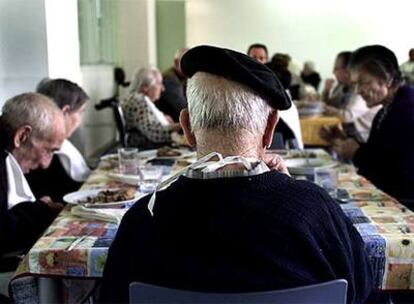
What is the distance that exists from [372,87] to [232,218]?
1.75 metres

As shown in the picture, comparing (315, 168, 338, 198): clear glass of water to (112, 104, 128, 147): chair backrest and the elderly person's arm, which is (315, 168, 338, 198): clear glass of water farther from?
(112, 104, 128, 147): chair backrest

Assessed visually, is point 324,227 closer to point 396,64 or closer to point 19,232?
point 19,232

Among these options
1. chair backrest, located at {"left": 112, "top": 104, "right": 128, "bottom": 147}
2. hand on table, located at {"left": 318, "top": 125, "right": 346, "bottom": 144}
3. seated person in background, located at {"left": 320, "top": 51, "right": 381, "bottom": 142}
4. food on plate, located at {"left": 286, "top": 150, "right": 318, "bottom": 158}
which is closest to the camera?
food on plate, located at {"left": 286, "top": 150, "right": 318, "bottom": 158}

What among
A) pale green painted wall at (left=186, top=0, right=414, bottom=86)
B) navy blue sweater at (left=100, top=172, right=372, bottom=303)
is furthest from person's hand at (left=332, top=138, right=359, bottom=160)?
pale green painted wall at (left=186, top=0, right=414, bottom=86)

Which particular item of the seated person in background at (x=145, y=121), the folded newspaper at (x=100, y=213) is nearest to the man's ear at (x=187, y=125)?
the folded newspaper at (x=100, y=213)

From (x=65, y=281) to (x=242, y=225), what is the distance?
74 cm

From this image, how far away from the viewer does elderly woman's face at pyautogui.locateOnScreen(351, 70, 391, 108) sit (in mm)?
2561

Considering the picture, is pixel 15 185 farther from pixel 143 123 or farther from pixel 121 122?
pixel 143 123

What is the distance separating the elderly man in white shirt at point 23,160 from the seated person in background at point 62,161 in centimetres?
38

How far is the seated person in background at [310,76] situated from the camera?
27.0ft

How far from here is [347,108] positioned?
474 centimetres

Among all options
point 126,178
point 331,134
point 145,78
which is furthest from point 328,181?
point 145,78

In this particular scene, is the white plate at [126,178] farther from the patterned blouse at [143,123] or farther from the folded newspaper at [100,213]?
the patterned blouse at [143,123]

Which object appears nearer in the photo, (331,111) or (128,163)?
(128,163)
